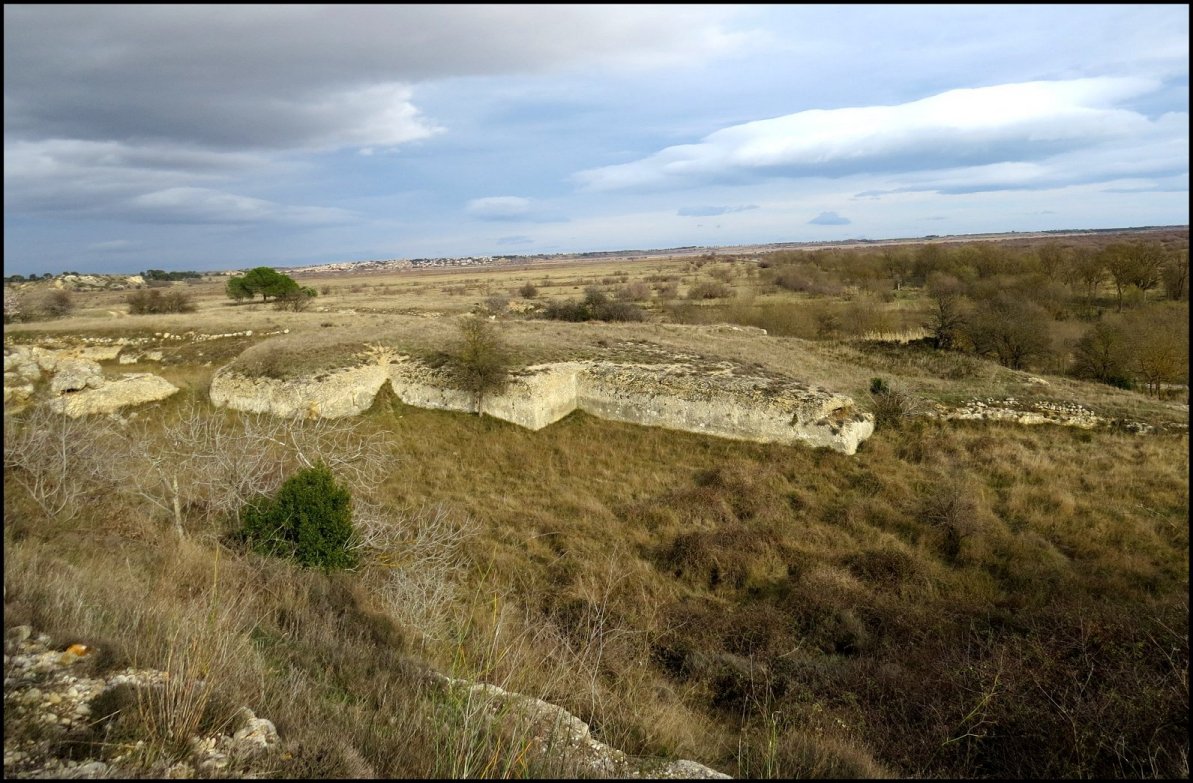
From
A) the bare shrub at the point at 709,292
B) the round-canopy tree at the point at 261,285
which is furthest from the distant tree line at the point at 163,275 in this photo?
the bare shrub at the point at 709,292

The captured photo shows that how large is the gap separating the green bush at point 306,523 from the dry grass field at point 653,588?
0.33 m

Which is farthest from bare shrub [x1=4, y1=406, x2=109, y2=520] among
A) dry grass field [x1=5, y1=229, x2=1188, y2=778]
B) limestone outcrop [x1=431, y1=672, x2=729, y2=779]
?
limestone outcrop [x1=431, y1=672, x2=729, y2=779]

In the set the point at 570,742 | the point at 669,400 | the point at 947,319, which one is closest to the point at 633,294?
the point at 947,319

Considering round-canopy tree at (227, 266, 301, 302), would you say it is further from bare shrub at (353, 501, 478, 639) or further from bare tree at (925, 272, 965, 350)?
bare tree at (925, 272, 965, 350)

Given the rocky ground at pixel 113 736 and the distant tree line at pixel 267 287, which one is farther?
the distant tree line at pixel 267 287

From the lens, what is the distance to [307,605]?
18.1 feet

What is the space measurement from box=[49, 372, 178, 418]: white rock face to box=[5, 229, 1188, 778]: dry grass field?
2.38 feet

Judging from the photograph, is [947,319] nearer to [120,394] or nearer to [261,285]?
[120,394]

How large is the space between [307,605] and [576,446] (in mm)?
11402

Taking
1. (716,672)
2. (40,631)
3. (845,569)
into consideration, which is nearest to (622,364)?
(845,569)

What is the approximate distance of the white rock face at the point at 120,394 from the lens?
9.29m

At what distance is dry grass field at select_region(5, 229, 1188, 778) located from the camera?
12.2 feet

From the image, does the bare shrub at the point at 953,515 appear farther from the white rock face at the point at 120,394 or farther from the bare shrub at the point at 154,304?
the bare shrub at the point at 154,304

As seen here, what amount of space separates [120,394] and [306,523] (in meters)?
12.8
